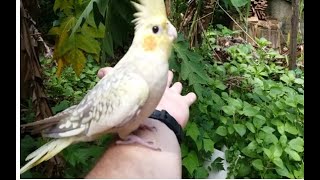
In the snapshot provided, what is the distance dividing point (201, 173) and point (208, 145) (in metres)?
0.06

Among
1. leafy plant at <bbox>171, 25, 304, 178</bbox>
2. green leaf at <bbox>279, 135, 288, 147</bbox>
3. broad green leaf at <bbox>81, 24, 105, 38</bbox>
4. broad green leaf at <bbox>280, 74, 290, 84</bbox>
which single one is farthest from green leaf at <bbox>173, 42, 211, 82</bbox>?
broad green leaf at <bbox>280, 74, 290, 84</bbox>

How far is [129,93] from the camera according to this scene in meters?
0.58

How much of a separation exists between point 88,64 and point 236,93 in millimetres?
328

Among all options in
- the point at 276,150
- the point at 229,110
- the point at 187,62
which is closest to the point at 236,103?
the point at 229,110

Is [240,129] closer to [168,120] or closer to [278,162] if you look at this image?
[278,162]

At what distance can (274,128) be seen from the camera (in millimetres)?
985

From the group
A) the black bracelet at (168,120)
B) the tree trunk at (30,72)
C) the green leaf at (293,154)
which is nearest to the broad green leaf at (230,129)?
the green leaf at (293,154)

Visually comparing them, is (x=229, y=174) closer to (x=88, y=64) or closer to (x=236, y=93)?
(x=236, y=93)

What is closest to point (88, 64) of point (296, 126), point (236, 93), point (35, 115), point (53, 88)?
point (53, 88)

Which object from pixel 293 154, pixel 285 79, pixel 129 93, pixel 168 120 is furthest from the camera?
pixel 285 79

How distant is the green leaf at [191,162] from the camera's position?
0.86 metres

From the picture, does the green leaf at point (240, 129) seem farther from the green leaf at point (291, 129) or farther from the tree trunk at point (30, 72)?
the tree trunk at point (30, 72)

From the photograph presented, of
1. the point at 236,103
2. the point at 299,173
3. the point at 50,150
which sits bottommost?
the point at 299,173

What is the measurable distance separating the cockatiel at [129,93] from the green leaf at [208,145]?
296 millimetres
